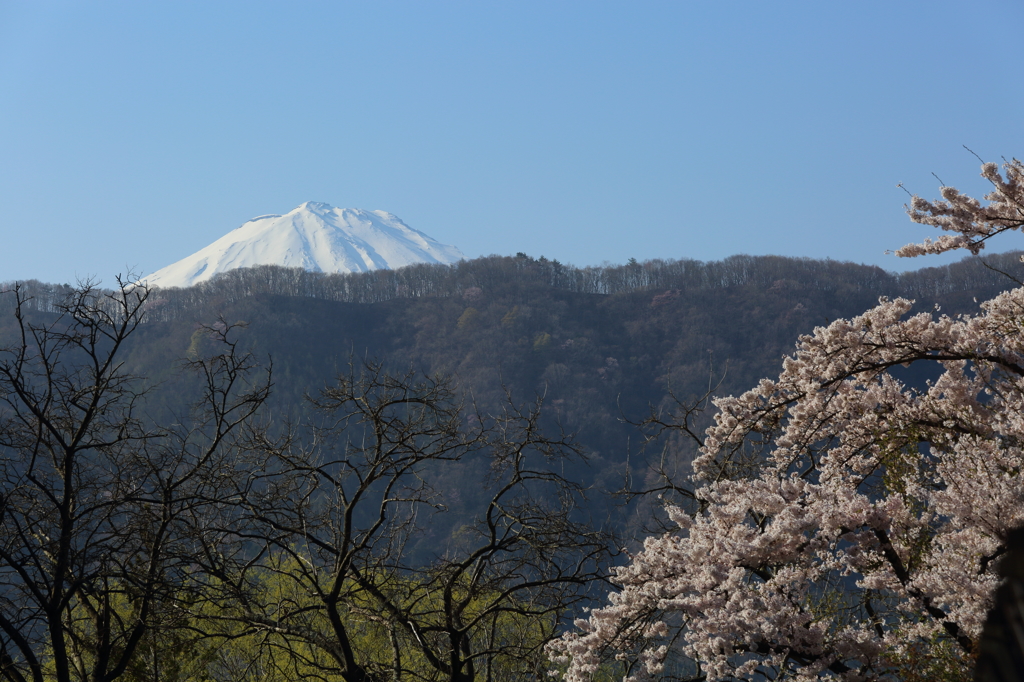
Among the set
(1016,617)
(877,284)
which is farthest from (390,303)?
(1016,617)

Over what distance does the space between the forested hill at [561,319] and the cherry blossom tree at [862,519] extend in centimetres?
5973

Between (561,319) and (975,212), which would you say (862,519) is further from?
(561,319)

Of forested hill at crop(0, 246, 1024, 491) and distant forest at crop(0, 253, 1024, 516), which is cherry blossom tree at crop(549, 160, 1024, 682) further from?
forested hill at crop(0, 246, 1024, 491)

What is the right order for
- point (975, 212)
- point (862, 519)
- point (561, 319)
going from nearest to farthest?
1. point (862, 519)
2. point (975, 212)
3. point (561, 319)

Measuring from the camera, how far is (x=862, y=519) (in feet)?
15.8

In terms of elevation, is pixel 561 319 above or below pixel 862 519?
above

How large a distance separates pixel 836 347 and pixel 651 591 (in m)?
2.39

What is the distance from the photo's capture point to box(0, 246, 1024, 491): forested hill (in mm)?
71750

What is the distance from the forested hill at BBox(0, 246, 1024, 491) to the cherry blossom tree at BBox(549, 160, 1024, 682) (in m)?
59.7

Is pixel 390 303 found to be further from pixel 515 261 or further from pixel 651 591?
pixel 651 591

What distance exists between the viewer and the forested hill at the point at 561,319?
71750 millimetres

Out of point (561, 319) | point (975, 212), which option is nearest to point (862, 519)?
point (975, 212)

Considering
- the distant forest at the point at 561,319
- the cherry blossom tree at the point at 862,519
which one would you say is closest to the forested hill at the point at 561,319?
the distant forest at the point at 561,319

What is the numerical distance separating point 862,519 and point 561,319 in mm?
77428
